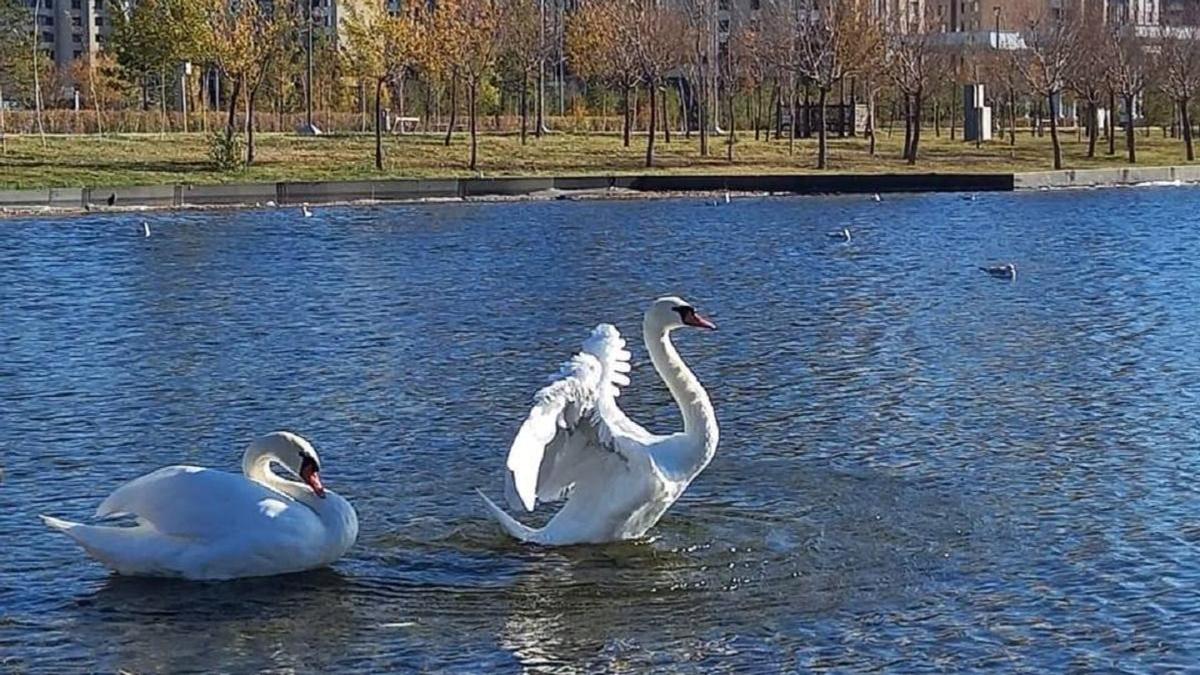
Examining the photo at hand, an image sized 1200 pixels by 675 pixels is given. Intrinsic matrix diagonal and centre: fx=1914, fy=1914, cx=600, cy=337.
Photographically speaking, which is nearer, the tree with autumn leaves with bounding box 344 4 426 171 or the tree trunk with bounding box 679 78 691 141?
the tree with autumn leaves with bounding box 344 4 426 171

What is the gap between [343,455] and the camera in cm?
1291

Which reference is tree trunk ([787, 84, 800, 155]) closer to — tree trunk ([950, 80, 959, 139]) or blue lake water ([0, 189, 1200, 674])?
tree trunk ([950, 80, 959, 139])

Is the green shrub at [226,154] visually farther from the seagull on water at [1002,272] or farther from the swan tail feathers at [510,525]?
the swan tail feathers at [510,525]

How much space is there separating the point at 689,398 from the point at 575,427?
0.80m

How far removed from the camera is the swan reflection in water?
862 centimetres

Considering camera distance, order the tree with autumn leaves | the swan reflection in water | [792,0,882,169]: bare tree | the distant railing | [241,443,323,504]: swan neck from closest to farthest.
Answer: the swan reflection in water → [241,443,323,504]: swan neck → the tree with autumn leaves → [792,0,882,169]: bare tree → the distant railing

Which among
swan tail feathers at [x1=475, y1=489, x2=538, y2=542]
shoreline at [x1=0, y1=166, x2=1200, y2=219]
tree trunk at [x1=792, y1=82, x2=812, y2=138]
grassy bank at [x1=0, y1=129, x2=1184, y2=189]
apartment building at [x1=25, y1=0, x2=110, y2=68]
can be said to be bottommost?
swan tail feathers at [x1=475, y1=489, x2=538, y2=542]

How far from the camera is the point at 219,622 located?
9.16m

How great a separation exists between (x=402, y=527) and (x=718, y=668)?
3.07 metres

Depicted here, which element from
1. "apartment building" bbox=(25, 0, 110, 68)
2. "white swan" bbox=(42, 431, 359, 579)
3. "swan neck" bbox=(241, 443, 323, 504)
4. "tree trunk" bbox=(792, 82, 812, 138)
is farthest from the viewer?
"apartment building" bbox=(25, 0, 110, 68)

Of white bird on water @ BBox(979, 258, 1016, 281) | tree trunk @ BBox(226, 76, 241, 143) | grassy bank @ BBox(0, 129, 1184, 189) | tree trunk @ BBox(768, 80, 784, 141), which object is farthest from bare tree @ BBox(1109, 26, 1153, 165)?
white bird on water @ BBox(979, 258, 1016, 281)

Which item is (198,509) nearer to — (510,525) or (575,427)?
(510,525)

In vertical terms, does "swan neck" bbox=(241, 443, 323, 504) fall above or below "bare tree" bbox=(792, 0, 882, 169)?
below

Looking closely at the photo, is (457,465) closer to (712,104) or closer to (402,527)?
A: (402,527)
